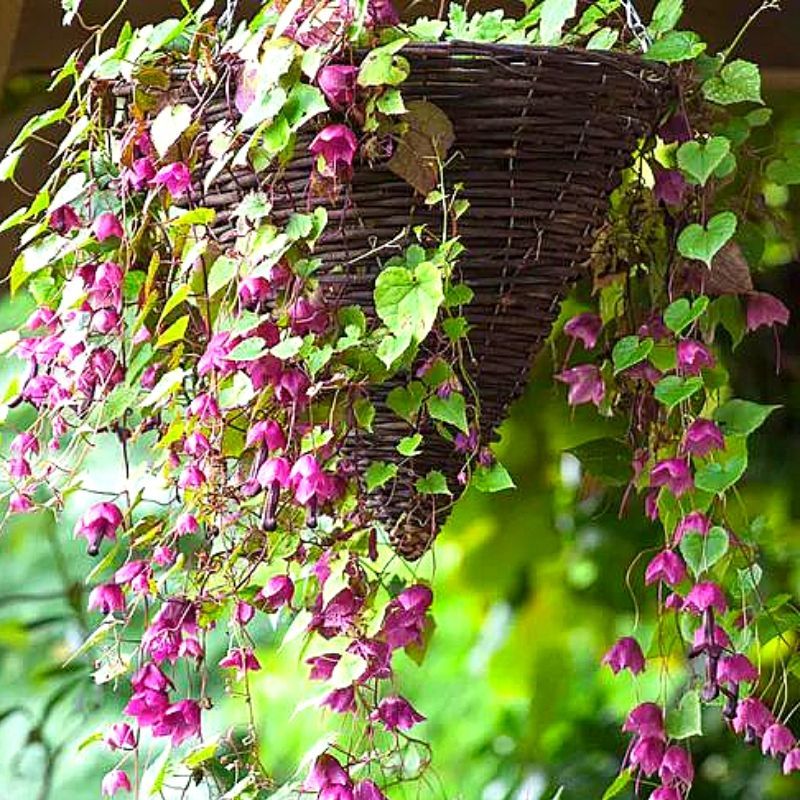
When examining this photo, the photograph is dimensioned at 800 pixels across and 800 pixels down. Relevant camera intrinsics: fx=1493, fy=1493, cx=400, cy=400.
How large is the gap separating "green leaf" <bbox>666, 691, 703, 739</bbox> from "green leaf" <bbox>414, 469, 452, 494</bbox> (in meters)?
0.21

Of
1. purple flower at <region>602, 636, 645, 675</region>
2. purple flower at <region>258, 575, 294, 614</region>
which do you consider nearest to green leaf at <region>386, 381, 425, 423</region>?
purple flower at <region>258, 575, 294, 614</region>

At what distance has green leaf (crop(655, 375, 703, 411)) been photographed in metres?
0.94

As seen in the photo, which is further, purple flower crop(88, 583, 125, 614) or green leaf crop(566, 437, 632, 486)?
green leaf crop(566, 437, 632, 486)

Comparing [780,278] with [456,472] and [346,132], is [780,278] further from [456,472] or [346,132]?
[346,132]

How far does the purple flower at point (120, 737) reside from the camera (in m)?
0.95

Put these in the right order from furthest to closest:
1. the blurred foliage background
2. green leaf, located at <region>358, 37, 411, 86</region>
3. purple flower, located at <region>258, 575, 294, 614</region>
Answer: the blurred foliage background < purple flower, located at <region>258, 575, 294, 614</region> < green leaf, located at <region>358, 37, 411, 86</region>

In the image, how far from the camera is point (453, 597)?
5.73 ft

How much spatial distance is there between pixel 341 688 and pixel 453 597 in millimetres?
825

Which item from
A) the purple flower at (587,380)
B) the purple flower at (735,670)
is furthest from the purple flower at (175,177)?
the purple flower at (735,670)

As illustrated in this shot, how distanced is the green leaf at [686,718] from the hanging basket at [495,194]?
0.21m

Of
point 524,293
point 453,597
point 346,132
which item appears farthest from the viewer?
point 453,597

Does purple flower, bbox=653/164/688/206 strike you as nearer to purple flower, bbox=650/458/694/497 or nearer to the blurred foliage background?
purple flower, bbox=650/458/694/497

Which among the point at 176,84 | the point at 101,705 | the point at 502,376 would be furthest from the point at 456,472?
the point at 101,705

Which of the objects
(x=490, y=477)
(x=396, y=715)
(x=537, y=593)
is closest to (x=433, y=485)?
(x=490, y=477)
